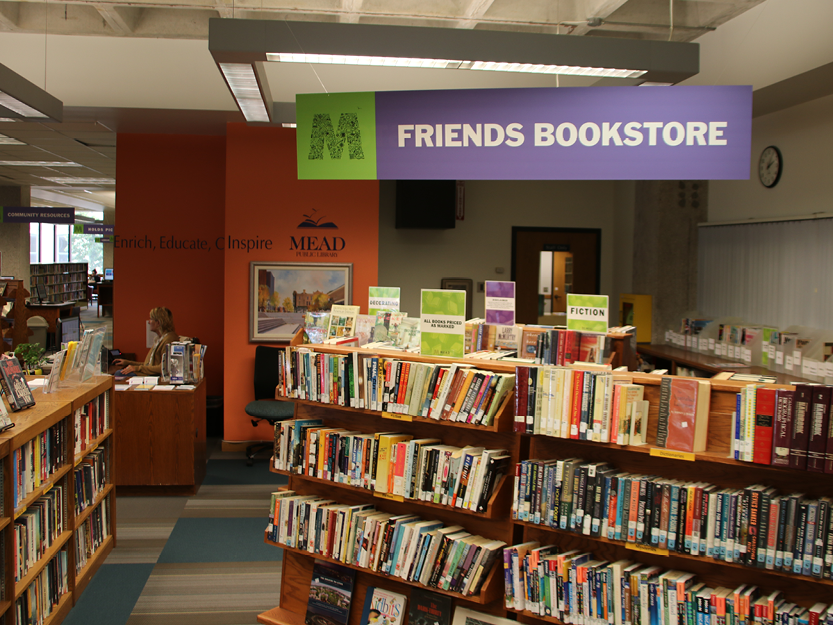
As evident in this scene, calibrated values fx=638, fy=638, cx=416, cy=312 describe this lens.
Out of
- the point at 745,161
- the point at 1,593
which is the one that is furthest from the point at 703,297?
the point at 1,593

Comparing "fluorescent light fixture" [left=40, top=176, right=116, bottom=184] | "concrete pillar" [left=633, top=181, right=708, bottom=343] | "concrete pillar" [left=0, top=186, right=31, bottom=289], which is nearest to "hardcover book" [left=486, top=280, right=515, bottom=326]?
"concrete pillar" [left=633, top=181, right=708, bottom=343]

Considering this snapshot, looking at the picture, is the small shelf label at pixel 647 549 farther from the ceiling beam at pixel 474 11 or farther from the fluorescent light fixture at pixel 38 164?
the fluorescent light fixture at pixel 38 164

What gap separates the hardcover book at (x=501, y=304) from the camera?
4.27 metres

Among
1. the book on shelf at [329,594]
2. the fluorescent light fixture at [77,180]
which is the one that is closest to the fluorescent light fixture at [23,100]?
the book on shelf at [329,594]

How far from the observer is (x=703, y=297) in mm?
7590

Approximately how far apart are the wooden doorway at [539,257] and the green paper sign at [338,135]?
19.0 feet

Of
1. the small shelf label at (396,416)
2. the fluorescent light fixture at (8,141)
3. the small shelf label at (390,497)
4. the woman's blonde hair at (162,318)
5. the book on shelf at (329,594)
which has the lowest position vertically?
the book on shelf at (329,594)

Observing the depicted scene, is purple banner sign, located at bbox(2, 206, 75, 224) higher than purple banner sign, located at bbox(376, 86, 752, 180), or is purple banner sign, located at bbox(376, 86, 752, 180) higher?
purple banner sign, located at bbox(2, 206, 75, 224)

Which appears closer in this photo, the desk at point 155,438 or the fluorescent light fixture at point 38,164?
the desk at point 155,438

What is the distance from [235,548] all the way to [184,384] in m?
1.66

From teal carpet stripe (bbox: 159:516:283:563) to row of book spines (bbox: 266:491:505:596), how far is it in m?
1.09

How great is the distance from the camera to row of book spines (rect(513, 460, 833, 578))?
2.25 meters

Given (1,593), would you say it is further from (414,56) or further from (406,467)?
(414,56)

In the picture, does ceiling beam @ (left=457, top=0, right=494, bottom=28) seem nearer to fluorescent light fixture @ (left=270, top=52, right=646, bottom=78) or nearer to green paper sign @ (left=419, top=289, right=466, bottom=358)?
fluorescent light fixture @ (left=270, top=52, right=646, bottom=78)
